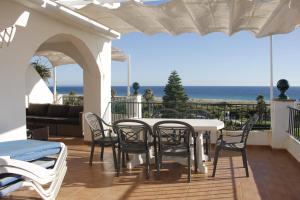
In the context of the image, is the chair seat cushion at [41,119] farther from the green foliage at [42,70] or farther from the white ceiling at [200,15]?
the white ceiling at [200,15]

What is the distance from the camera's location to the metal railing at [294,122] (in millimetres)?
6605

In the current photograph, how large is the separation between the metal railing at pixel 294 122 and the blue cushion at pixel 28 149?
4.80 metres

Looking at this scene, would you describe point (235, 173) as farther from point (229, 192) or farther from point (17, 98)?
point (17, 98)

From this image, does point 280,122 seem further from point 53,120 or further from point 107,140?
point 53,120

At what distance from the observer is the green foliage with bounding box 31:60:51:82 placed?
12458mm

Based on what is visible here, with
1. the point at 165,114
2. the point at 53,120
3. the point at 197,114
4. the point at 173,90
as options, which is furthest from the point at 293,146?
the point at 173,90

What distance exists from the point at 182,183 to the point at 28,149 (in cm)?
225

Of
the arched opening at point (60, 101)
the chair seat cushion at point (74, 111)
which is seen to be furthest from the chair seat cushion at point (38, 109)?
the chair seat cushion at point (74, 111)

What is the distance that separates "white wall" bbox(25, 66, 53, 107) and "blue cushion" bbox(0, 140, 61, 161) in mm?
7171

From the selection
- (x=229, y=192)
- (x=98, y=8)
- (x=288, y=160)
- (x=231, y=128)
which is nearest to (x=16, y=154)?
(x=229, y=192)

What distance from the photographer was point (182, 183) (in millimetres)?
4824

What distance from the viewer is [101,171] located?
217 inches

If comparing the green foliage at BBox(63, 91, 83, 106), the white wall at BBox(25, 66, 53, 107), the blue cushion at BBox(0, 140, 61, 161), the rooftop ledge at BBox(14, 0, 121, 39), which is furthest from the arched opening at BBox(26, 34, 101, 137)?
the blue cushion at BBox(0, 140, 61, 161)

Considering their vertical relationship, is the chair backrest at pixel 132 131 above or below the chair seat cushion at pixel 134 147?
above
